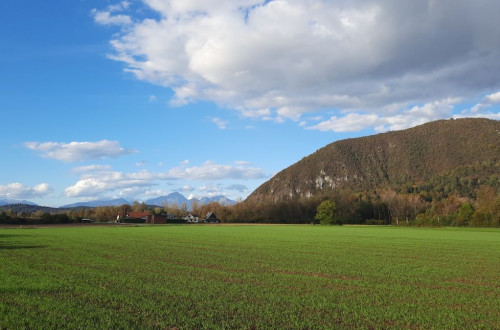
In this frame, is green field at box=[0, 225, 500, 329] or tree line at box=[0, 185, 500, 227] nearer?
green field at box=[0, 225, 500, 329]

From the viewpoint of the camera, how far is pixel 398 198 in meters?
155

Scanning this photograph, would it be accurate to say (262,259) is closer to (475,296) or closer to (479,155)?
(475,296)

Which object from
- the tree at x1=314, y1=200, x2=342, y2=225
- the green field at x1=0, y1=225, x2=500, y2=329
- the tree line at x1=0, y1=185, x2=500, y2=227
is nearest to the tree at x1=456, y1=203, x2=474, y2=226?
the tree line at x1=0, y1=185, x2=500, y2=227

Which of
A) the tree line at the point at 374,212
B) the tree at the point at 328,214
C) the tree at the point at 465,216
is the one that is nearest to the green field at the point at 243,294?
the tree at the point at 465,216

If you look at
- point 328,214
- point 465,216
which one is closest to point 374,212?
point 328,214

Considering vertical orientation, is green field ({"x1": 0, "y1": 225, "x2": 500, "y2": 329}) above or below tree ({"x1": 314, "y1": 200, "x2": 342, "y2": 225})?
below

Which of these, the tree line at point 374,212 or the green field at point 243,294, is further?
the tree line at point 374,212

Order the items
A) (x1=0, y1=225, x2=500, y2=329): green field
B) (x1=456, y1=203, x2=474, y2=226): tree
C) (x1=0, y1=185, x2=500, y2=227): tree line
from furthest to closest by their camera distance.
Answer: (x1=0, y1=185, x2=500, y2=227): tree line, (x1=456, y1=203, x2=474, y2=226): tree, (x1=0, y1=225, x2=500, y2=329): green field

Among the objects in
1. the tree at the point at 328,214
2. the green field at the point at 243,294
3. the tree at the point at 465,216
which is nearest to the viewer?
the green field at the point at 243,294

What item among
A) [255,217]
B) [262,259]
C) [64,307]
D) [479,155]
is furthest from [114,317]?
[479,155]

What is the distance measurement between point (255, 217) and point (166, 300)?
153m

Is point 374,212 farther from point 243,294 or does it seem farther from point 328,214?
point 243,294

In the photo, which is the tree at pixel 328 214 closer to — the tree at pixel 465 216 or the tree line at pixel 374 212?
the tree line at pixel 374 212

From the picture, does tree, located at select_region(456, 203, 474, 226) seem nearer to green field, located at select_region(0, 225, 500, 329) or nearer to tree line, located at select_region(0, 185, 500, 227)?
tree line, located at select_region(0, 185, 500, 227)
